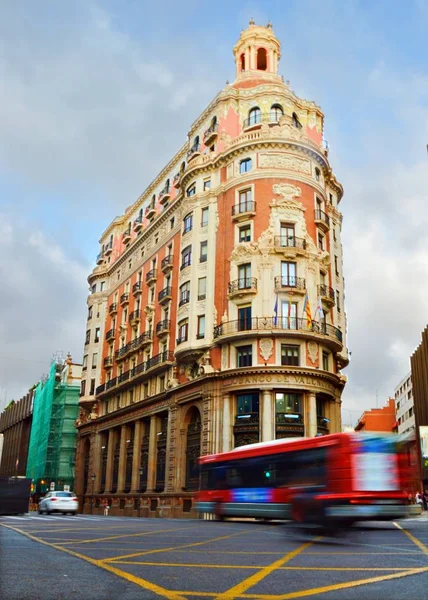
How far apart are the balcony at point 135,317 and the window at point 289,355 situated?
65.6 ft

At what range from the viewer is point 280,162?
4400 cm

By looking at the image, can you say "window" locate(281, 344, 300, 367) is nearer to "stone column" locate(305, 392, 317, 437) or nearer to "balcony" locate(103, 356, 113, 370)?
"stone column" locate(305, 392, 317, 437)

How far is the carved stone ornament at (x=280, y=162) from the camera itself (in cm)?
4391

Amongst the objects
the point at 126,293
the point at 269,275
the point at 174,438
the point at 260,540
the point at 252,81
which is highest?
the point at 252,81

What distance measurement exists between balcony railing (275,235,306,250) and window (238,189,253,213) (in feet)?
10.5

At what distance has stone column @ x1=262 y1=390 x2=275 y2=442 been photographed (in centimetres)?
3719

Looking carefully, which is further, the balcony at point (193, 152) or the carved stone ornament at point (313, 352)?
the balcony at point (193, 152)

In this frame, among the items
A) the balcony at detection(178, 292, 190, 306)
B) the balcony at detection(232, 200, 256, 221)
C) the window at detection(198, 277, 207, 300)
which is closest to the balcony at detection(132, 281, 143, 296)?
the balcony at detection(178, 292, 190, 306)

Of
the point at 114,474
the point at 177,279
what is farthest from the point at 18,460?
the point at 177,279

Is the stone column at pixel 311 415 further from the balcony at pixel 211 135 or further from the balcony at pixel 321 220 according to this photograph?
the balcony at pixel 211 135

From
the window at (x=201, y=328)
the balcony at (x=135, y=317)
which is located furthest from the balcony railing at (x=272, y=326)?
the balcony at (x=135, y=317)

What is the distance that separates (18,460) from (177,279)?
6251cm

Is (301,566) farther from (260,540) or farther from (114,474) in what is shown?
(114,474)

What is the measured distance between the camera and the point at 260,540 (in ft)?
44.2
